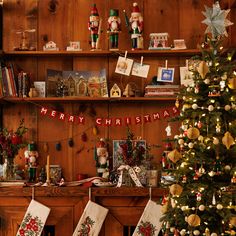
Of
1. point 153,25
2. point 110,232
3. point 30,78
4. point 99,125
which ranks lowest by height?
point 110,232

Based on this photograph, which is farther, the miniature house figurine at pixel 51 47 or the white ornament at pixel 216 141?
the miniature house figurine at pixel 51 47

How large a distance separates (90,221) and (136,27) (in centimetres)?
152

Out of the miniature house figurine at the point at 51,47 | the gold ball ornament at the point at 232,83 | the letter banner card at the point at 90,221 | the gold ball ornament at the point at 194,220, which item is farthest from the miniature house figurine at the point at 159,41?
the gold ball ornament at the point at 194,220

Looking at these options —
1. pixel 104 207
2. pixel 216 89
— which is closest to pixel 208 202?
pixel 216 89

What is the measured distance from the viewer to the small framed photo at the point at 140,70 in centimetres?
410

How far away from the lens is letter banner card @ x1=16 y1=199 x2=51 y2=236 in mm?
3615

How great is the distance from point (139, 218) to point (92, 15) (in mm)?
1585

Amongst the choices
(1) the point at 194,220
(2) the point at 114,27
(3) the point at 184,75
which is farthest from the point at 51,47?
(1) the point at 194,220

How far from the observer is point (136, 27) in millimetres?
4023

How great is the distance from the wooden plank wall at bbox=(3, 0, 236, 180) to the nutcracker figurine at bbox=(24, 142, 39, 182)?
0.12 m

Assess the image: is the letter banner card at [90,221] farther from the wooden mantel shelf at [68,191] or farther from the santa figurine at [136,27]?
the santa figurine at [136,27]

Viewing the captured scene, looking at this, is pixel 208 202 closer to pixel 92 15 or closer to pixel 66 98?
pixel 66 98

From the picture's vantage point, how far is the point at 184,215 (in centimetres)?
304

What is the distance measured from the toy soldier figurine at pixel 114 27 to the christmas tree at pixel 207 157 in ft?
3.51
